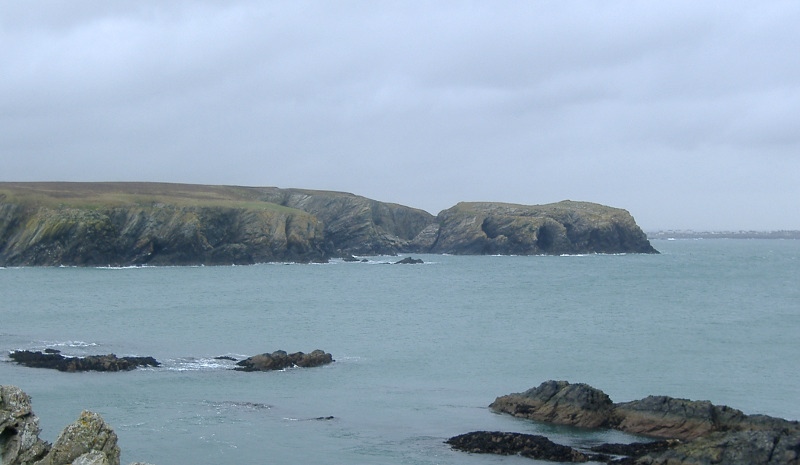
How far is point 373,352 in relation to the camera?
40.3m

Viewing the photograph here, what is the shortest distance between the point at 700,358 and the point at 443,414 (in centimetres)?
1681

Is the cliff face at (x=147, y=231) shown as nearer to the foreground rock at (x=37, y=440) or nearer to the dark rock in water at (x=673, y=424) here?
the dark rock in water at (x=673, y=424)

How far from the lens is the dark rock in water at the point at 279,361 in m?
34.3

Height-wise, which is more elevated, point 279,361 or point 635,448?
point 635,448

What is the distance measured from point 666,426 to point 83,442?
16672 mm

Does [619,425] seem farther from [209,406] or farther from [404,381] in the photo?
[209,406]

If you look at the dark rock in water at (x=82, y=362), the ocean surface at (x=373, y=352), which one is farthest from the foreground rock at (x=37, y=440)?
the dark rock in water at (x=82, y=362)

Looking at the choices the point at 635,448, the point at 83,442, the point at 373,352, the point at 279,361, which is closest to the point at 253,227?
the point at 373,352

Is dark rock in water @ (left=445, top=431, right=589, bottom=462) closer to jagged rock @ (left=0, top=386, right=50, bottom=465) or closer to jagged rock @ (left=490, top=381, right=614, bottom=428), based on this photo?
jagged rock @ (left=490, top=381, right=614, bottom=428)

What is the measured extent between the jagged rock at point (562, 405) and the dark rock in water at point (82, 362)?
1502 cm

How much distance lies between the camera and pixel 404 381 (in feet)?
108

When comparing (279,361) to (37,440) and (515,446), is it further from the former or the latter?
(37,440)

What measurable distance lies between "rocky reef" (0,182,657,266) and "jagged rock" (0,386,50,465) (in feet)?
319

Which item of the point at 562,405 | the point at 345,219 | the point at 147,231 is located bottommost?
the point at 562,405
